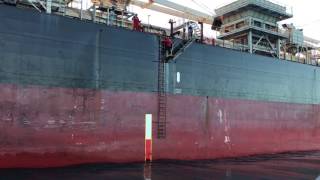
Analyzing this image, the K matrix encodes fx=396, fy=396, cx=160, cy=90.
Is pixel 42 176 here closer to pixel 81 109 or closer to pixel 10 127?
pixel 10 127

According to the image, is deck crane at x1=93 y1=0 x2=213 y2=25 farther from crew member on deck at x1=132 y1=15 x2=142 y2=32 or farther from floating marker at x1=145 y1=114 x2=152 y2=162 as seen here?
floating marker at x1=145 y1=114 x2=152 y2=162

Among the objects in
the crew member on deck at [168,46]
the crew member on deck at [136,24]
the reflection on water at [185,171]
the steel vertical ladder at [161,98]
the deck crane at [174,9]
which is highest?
the deck crane at [174,9]

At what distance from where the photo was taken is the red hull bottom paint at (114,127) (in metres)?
11.0

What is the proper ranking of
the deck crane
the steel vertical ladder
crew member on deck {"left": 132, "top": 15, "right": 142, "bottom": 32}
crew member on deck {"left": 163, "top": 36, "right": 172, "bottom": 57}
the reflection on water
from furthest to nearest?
1. the deck crane
2. crew member on deck {"left": 132, "top": 15, "right": 142, "bottom": 32}
3. crew member on deck {"left": 163, "top": 36, "right": 172, "bottom": 57}
4. the steel vertical ladder
5. the reflection on water

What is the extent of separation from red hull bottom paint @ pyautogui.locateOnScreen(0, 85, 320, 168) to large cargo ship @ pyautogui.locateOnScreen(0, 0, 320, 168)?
3 cm

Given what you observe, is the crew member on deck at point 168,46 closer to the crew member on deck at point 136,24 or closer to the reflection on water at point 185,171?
the crew member on deck at point 136,24

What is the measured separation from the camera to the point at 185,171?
1179 cm

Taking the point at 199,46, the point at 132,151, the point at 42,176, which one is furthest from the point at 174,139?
the point at 42,176

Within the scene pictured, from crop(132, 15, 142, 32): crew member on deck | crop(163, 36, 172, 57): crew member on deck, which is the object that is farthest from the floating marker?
crop(132, 15, 142, 32): crew member on deck

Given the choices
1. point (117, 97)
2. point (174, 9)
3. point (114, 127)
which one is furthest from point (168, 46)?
point (174, 9)

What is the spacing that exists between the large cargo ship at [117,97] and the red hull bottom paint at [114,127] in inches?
1.2

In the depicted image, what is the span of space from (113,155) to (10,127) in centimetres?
327

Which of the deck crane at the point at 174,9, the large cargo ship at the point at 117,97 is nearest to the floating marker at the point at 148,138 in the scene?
the large cargo ship at the point at 117,97

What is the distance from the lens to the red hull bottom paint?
11.0 meters
